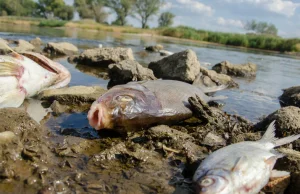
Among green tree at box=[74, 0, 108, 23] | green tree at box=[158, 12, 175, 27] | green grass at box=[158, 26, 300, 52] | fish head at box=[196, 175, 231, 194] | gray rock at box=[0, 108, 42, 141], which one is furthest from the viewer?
Answer: green tree at box=[158, 12, 175, 27]

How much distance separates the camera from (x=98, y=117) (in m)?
3.91

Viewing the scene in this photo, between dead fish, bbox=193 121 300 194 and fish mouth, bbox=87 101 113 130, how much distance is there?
1483 mm

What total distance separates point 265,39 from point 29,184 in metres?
42.4

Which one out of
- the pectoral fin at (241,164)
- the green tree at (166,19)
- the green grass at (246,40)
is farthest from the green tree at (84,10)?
the pectoral fin at (241,164)

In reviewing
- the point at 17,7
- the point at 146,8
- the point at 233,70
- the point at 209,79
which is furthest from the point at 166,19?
the point at 209,79

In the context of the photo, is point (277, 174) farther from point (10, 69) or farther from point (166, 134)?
point (10, 69)

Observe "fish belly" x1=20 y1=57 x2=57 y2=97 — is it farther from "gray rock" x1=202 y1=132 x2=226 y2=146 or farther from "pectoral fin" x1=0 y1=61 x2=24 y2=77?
"gray rock" x1=202 y1=132 x2=226 y2=146

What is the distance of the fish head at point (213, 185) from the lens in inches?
101

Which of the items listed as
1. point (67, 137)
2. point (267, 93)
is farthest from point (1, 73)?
point (267, 93)

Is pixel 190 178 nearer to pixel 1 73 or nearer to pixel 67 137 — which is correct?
pixel 67 137

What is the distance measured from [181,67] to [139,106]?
13.1 feet

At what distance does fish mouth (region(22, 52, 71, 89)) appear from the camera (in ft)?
18.1

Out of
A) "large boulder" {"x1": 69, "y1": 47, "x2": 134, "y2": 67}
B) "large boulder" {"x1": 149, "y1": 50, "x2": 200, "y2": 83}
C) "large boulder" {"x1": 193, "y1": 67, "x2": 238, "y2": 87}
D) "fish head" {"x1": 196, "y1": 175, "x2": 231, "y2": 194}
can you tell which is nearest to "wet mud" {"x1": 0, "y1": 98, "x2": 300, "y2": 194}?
"fish head" {"x1": 196, "y1": 175, "x2": 231, "y2": 194}

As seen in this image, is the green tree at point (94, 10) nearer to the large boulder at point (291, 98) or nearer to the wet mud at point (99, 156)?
the large boulder at point (291, 98)
